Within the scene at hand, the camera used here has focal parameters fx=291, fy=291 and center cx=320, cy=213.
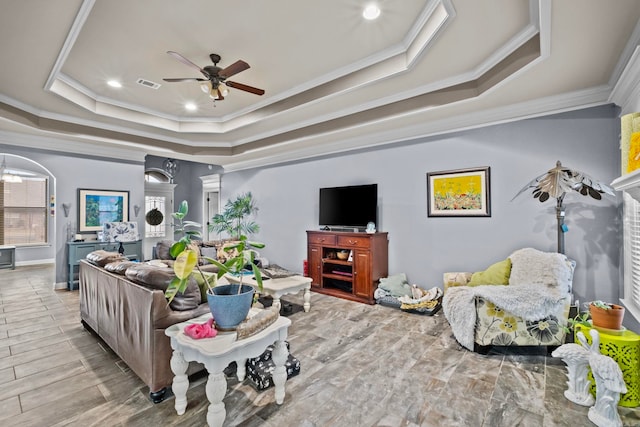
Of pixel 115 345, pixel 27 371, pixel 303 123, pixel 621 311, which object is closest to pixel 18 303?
pixel 27 371

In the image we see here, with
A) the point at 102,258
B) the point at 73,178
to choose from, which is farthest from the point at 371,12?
the point at 73,178

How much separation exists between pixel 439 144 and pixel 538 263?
1.99 metres

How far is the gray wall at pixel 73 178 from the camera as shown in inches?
202

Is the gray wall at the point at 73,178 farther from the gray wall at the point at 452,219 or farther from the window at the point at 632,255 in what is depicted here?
the window at the point at 632,255

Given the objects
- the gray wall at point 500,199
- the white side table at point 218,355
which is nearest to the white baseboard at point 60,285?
the gray wall at point 500,199

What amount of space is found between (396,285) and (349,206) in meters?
1.46

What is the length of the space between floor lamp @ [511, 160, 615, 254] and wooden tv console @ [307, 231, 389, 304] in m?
2.11

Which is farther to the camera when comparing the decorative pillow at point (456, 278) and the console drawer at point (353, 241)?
the console drawer at point (353, 241)

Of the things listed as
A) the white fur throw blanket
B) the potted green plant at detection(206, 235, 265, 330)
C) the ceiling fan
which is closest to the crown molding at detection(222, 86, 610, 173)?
the white fur throw blanket

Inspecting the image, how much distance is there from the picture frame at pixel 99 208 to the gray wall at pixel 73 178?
80mm

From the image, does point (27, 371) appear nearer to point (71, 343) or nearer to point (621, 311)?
point (71, 343)

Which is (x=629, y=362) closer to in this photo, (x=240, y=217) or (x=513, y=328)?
(x=513, y=328)

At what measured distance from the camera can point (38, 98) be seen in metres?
3.84

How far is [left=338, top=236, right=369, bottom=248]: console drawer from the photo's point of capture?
4.33 meters
